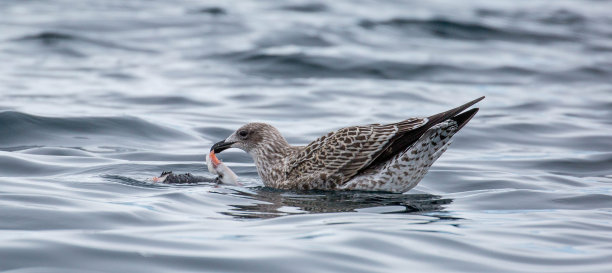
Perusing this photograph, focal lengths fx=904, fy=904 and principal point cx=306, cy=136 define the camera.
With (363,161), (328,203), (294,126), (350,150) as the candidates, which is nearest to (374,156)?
(363,161)

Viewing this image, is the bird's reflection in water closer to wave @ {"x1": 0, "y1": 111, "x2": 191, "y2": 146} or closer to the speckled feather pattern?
the speckled feather pattern

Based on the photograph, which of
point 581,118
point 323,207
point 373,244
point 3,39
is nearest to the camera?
point 373,244

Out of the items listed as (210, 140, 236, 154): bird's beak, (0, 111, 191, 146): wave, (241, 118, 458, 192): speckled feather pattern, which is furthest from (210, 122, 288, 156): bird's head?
(0, 111, 191, 146): wave

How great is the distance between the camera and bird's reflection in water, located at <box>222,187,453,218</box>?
8109mm

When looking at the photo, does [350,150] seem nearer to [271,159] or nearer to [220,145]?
[271,159]

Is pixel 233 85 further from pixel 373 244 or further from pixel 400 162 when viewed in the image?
pixel 373 244

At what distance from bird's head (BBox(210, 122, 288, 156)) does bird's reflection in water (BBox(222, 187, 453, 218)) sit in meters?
0.81

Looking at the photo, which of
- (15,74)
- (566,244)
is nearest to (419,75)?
(15,74)

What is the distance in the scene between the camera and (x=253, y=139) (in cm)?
1052

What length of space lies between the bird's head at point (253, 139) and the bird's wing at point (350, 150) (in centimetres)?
81

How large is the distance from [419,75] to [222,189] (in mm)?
12113

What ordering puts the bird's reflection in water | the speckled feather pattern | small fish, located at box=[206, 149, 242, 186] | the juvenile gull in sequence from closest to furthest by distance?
1. the bird's reflection in water
2. the juvenile gull
3. the speckled feather pattern
4. small fish, located at box=[206, 149, 242, 186]

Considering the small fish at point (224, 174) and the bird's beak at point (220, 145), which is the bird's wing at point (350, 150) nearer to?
the small fish at point (224, 174)

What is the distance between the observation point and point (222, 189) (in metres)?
9.27
